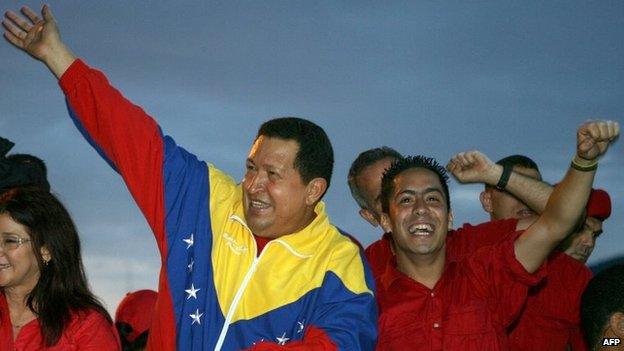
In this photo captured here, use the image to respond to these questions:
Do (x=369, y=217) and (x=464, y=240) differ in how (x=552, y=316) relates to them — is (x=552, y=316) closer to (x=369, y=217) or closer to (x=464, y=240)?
(x=464, y=240)

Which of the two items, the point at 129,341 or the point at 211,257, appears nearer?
the point at 211,257

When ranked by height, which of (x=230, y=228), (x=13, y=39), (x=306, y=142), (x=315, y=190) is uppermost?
(x=13, y=39)

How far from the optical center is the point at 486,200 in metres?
7.04

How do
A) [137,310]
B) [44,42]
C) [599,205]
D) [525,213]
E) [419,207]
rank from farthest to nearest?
[599,205], [137,310], [525,213], [419,207], [44,42]

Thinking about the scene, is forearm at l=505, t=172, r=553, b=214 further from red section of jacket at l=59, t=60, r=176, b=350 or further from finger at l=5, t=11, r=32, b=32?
finger at l=5, t=11, r=32, b=32

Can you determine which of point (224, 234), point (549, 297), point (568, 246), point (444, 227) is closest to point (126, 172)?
point (224, 234)

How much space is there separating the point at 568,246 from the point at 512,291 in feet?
6.08

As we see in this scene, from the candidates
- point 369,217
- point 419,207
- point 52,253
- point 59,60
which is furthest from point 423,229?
point 59,60

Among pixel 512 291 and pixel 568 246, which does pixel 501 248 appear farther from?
pixel 568 246

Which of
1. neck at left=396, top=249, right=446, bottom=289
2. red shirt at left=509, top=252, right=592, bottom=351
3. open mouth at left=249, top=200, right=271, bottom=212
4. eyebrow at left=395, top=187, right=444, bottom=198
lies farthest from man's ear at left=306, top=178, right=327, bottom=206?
red shirt at left=509, top=252, right=592, bottom=351

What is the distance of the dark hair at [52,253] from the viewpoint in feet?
17.3

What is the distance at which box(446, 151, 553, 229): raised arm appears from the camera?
19.6 feet

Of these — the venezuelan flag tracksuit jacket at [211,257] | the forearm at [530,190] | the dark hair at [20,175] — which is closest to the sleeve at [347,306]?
the venezuelan flag tracksuit jacket at [211,257]

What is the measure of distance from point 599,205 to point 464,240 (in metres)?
1.54
